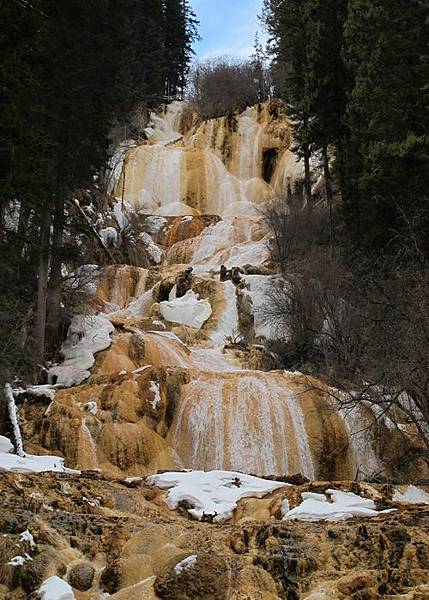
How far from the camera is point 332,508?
770 cm

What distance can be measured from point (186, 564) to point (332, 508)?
2.75 m

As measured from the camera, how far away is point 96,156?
56.5 feet

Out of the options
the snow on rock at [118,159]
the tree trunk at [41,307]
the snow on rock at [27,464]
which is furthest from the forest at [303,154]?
the snow on rock at [118,159]

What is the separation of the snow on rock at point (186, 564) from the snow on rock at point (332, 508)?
214 centimetres

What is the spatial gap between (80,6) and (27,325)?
308 inches

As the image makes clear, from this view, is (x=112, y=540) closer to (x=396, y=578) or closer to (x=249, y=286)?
(x=396, y=578)

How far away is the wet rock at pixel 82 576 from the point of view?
567cm

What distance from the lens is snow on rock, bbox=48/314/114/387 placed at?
16.0m

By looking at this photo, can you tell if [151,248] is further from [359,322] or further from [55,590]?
[55,590]

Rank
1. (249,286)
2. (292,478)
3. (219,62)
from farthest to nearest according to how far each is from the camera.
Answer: (219,62)
(249,286)
(292,478)

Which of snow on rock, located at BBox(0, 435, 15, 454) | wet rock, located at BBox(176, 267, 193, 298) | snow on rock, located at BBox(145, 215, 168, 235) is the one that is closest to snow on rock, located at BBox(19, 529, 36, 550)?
snow on rock, located at BBox(0, 435, 15, 454)

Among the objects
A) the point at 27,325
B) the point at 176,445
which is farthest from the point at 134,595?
→ the point at 27,325

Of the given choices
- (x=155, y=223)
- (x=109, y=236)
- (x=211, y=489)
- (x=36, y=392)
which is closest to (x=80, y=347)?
(x=36, y=392)

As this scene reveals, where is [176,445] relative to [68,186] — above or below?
below
